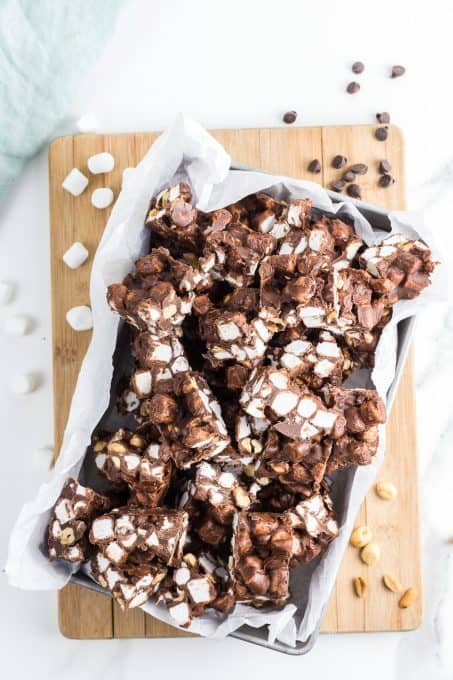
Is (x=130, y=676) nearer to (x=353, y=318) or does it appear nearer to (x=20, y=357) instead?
(x=20, y=357)

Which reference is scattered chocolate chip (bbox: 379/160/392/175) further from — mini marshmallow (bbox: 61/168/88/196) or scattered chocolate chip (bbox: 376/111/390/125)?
mini marshmallow (bbox: 61/168/88/196)

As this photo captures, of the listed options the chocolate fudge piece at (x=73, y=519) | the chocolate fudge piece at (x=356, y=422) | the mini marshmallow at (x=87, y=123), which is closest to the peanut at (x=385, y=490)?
the chocolate fudge piece at (x=356, y=422)

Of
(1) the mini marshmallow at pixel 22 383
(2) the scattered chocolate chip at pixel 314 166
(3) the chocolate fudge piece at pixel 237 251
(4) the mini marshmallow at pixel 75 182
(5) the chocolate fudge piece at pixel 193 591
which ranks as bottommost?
(5) the chocolate fudge piece at pixel 193 591

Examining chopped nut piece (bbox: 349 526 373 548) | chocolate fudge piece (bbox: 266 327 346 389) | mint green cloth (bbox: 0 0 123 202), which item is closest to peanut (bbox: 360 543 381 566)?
chopped nut piece (bbox: 349 526 373 548)

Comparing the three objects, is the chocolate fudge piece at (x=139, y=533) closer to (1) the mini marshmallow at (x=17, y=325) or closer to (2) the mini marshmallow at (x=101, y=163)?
(1) the mini marshmallow at (x=17, y=325)

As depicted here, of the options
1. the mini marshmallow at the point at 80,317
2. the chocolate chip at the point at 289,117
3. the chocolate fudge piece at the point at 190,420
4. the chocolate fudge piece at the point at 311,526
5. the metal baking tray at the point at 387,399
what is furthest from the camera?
the chocolate chip at the point at 289,117

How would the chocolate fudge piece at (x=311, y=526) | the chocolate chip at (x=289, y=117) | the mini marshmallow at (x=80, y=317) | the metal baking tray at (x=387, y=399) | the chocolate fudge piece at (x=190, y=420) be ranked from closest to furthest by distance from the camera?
the chocolate fudge piece at (x=190, y=420) → the chocolate fudge piece at (x=311, y=526) → the metal baking tray at (x=387, y=399) → the mini marshmallow at (x=80, y=317) → the chocolate chip at (x=289, y=117)

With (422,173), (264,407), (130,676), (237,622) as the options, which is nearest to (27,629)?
(130,676)
